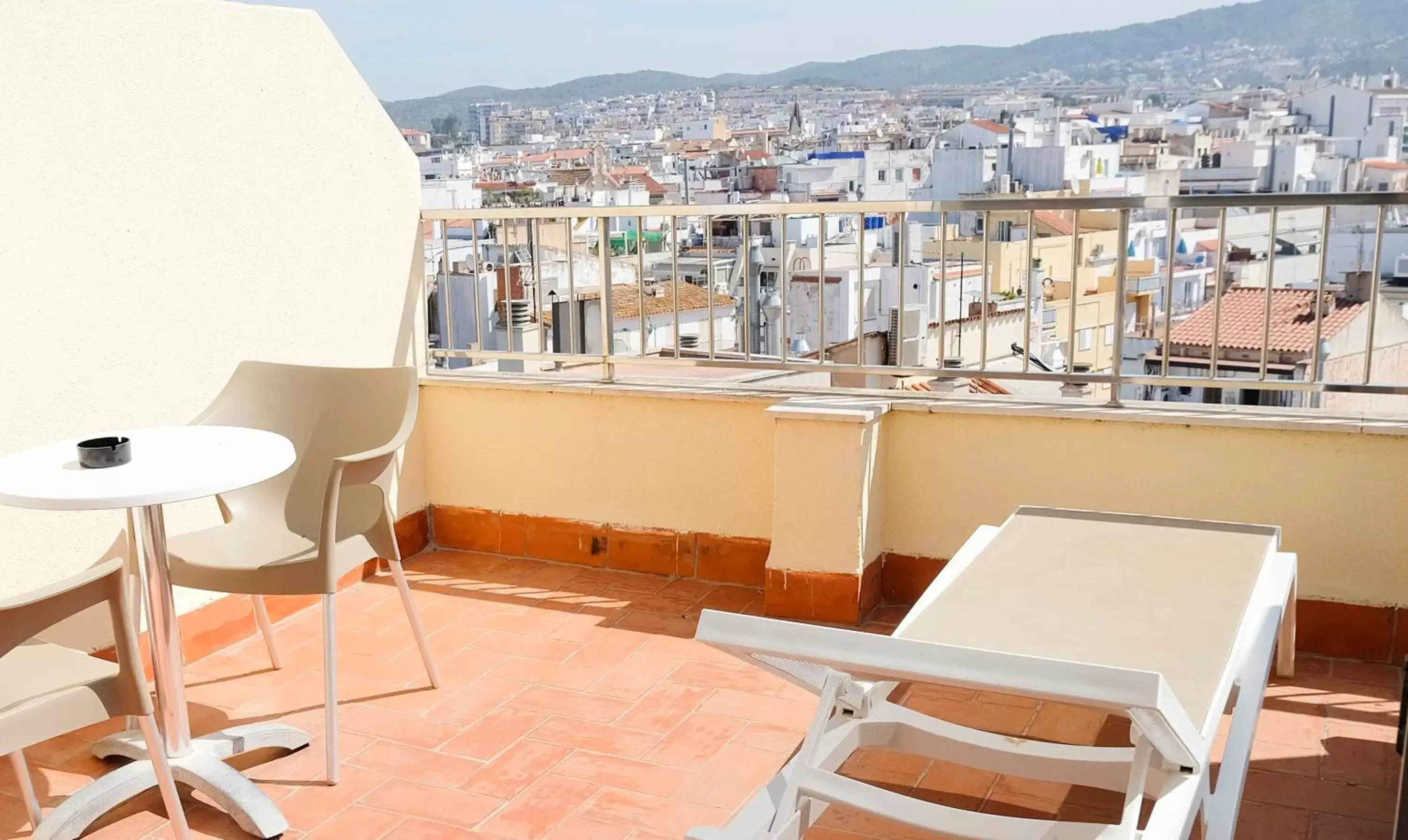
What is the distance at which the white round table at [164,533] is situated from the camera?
247 cm

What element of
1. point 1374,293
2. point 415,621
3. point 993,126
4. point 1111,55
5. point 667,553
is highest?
point 1111,55

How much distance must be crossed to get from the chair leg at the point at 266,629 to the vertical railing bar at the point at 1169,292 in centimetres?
283

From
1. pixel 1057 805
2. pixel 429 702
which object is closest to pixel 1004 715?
pixel 1057 805

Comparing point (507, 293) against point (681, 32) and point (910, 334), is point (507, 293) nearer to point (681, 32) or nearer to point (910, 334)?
point (910, 334)

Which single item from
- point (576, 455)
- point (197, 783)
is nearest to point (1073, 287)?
point (576, 455)

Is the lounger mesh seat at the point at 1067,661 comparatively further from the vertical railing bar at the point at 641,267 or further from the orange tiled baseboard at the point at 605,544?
the vertical railing bar at the point at 641,267

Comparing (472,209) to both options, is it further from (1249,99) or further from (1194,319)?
(1249,99)

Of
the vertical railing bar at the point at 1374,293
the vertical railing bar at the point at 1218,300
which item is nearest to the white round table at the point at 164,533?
the vertical railing bar at the point at 1218,300

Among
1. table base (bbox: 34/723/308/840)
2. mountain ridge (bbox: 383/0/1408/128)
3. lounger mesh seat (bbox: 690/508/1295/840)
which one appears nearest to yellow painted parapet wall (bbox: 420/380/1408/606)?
lounger mesh seat (bbox: 690/508/1295/840)

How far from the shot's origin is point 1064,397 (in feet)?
13.1

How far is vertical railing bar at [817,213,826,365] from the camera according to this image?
13.3 feet

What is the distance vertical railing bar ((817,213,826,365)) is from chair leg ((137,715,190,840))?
2.54m

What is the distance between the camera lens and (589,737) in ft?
10.5

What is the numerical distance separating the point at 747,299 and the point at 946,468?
0.92m
